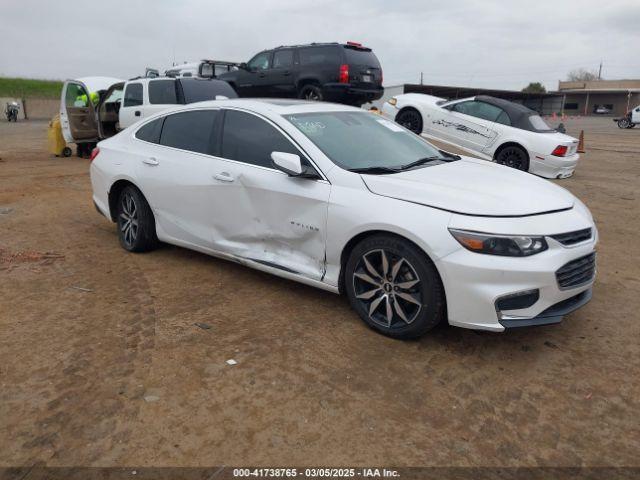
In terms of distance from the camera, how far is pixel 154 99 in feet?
37.1

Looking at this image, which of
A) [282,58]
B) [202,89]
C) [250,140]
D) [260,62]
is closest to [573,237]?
[250,140]

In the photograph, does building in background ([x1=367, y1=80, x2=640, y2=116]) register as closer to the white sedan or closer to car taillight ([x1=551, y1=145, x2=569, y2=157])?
car taillight ([x1=551, y1=145, x2=569, y2=157])

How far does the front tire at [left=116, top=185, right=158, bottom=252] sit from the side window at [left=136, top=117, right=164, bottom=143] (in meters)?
0.52

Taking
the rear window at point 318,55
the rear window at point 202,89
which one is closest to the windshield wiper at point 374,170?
the rear window at point 202,89

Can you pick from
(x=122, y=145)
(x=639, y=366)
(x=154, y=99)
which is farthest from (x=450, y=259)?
(x=154, y=99)

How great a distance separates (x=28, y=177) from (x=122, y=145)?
6221 millimetres

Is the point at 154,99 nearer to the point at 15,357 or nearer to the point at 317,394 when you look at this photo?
the point at 15,357

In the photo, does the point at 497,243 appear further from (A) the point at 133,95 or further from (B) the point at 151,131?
(A) the point at 133,95

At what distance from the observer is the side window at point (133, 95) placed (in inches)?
456

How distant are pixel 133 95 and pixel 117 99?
6.15 feet

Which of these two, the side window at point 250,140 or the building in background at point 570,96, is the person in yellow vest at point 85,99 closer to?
the side window at point 250,140

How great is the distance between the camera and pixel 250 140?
14.8 feet

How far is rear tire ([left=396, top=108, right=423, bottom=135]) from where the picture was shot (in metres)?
12.1

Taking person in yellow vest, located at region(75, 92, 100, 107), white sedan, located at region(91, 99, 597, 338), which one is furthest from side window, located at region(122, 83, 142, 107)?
white sedan, located at region(91, 99, 597, 338)
